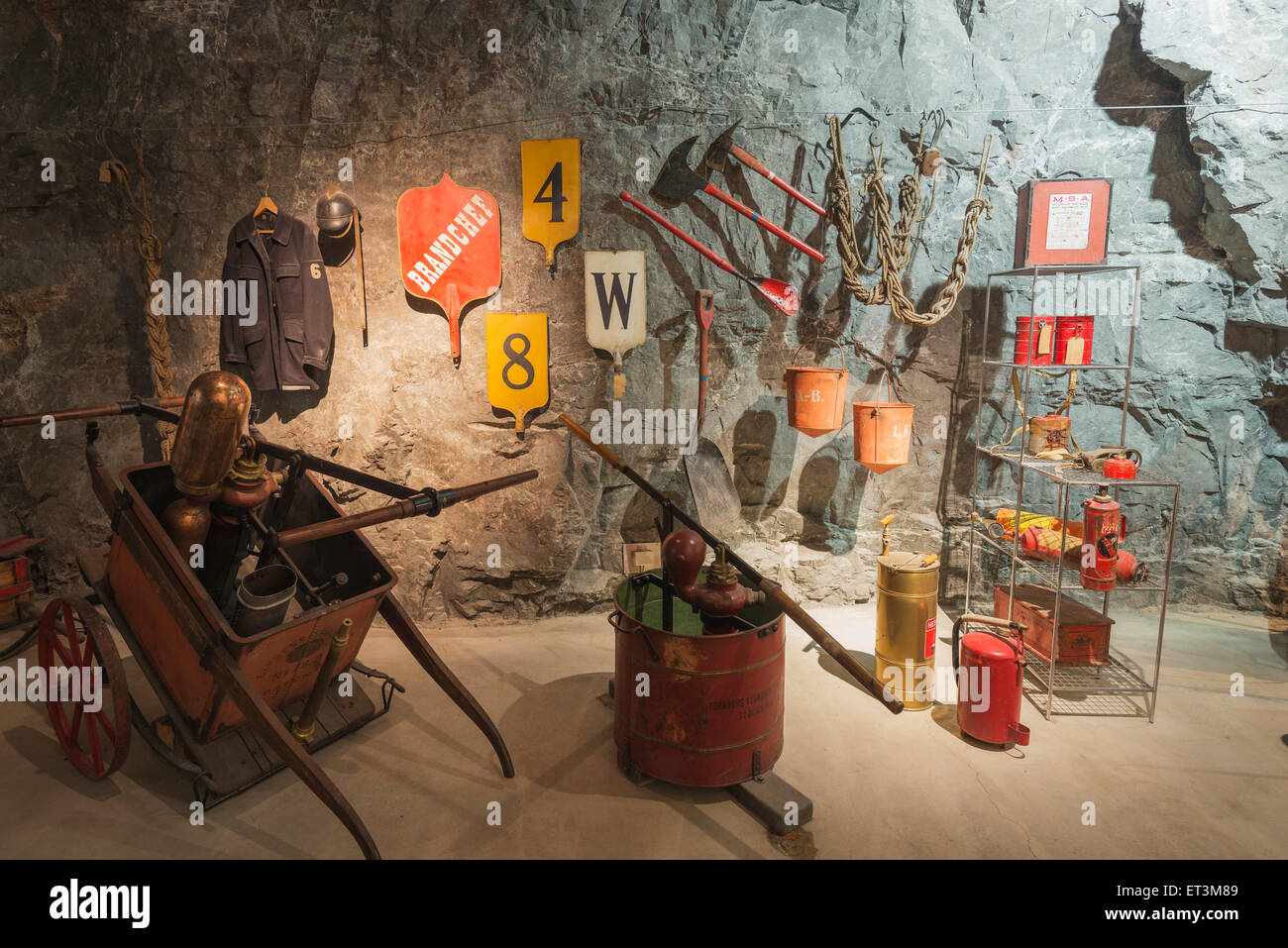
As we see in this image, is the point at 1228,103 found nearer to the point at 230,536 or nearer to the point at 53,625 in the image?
the point at 230,536

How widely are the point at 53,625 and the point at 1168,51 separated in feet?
21.2

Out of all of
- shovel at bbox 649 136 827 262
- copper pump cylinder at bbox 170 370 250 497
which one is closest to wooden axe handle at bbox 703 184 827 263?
shovel at bbox 649 136 827 262

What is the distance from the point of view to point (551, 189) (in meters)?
4.29

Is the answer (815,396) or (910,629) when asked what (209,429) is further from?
(910,629)

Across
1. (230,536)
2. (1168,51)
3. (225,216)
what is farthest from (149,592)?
(1168,51)

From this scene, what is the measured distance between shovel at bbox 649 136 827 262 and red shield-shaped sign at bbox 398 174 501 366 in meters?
0.99

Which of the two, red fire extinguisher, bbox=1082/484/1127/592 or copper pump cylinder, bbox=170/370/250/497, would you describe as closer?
copper pump cylinder, bbox=170/370/250/497

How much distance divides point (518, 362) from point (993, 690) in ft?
10.1

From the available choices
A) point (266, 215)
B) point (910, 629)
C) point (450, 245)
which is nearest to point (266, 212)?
point (266, 215)

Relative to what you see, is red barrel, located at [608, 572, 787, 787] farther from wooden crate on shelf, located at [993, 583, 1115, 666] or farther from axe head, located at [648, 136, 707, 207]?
axe head, located at [648, 136, 707, 207]

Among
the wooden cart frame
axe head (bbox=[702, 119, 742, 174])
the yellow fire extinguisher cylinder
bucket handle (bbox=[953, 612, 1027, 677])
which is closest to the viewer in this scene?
the wooden cart frame

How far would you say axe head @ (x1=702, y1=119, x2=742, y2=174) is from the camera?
13.8 feet

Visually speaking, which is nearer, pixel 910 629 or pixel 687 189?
pixel 910 629
